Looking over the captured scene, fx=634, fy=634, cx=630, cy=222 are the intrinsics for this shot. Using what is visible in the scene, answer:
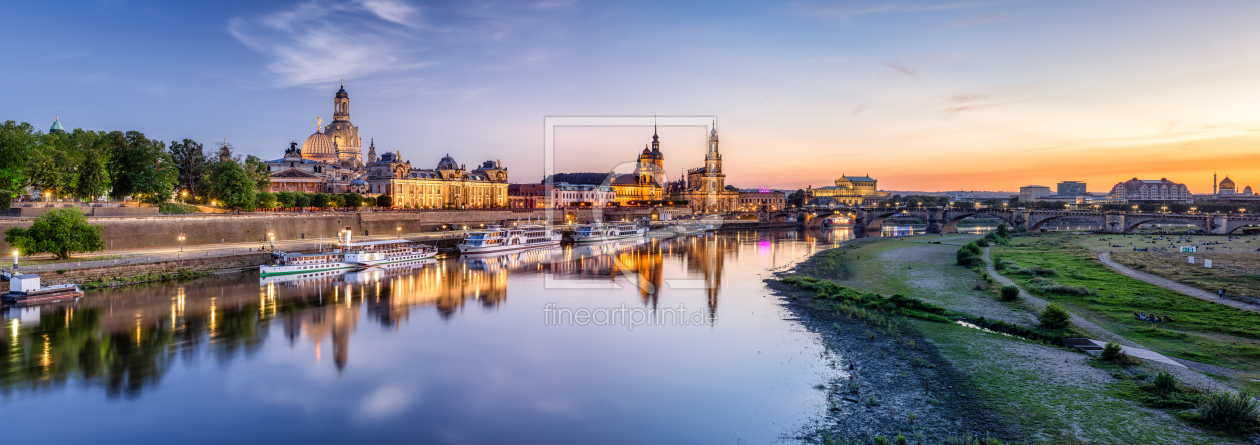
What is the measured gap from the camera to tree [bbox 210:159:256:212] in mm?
53625

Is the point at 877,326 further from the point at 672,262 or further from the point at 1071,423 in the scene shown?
the point at 672,262

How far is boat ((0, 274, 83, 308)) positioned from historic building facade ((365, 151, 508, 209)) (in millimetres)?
57857

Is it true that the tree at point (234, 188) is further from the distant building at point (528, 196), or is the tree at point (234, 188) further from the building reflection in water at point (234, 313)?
the distant building at point (528, 196)

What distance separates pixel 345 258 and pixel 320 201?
2856 centimetres

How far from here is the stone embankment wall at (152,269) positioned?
101ft

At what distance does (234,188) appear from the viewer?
5434 cm

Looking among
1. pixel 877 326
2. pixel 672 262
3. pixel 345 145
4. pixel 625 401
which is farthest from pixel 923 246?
pixel 345 145

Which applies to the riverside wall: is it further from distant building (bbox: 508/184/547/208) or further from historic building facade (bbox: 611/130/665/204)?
historic building facade (bbox: 611/130/665/204)

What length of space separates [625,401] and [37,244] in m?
35.1

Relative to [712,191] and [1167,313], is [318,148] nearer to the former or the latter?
[712,191]

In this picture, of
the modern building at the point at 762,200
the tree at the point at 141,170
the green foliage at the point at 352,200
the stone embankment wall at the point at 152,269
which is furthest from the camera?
the modern building at the point at 762,200

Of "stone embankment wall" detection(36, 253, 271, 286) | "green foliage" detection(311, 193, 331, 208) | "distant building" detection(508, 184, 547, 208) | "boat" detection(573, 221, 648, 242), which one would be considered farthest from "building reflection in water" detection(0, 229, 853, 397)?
"distant building" detection(508, 184, 547, 208)

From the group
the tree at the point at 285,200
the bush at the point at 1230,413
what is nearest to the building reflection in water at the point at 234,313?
the bush at the point at 1230,413

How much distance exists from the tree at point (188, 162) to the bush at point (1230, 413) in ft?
226
